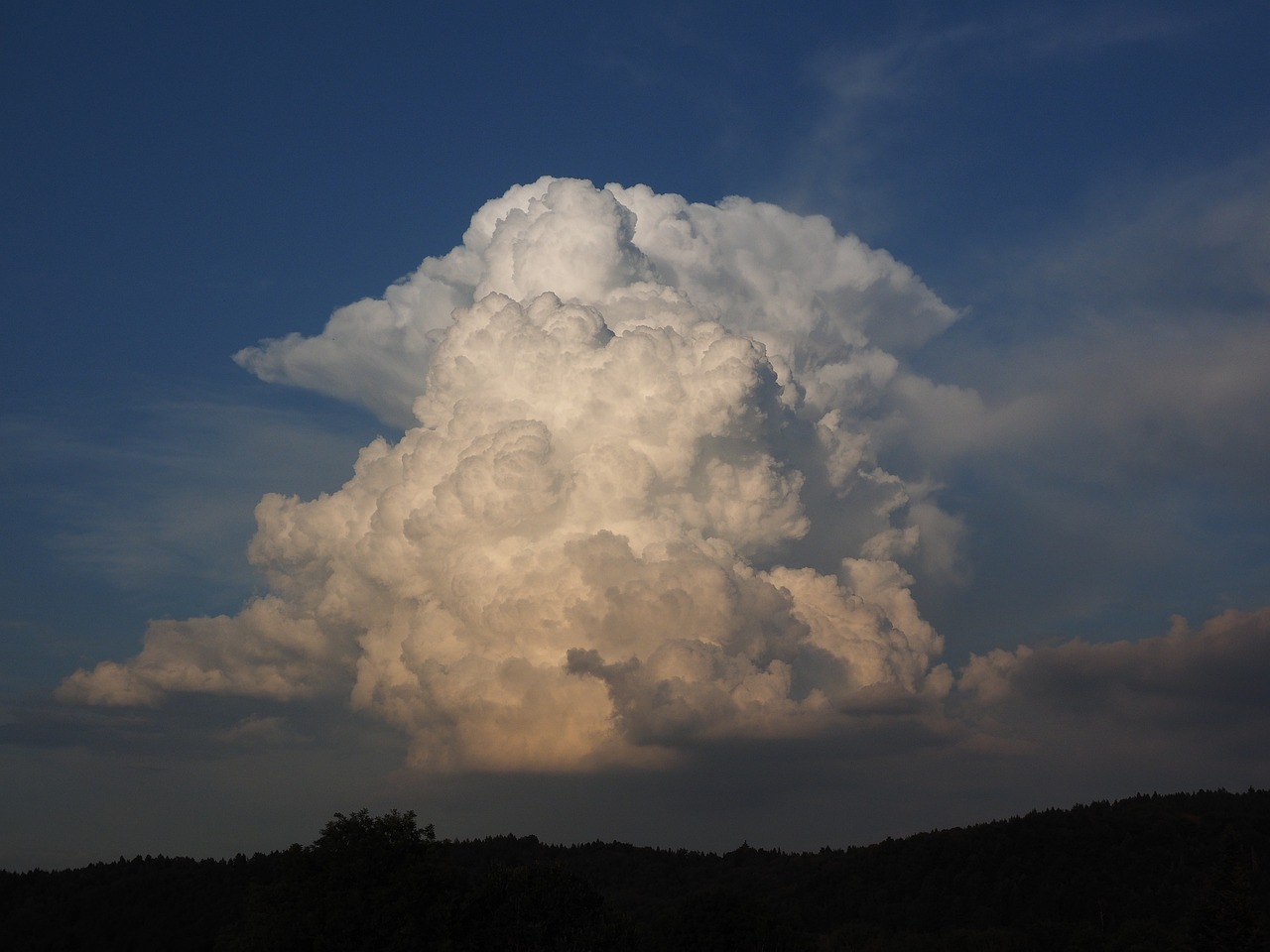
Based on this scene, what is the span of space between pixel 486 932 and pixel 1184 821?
94592 millimetres

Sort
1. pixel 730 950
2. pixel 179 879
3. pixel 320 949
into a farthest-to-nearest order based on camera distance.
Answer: pixel 179 879 < pixel 730 950 < pixel 320 949

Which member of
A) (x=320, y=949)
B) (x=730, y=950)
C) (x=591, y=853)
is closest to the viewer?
(x=320, y=949)

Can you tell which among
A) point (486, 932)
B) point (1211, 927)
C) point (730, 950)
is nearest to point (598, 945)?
point (486, 932)

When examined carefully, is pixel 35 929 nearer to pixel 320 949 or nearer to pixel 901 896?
pixel 320 949

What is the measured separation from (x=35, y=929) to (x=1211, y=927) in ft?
352

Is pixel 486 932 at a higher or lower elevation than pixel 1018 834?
lower

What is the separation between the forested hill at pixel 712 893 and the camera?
241 feet

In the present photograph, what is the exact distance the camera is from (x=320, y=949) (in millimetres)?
69750

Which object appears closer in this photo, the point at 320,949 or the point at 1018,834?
the point at 320,949

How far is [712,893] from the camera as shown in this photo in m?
87.9

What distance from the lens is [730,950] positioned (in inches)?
3287

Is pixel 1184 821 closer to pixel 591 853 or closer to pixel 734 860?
pixel 734 860

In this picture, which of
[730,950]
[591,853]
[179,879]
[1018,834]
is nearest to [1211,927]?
[730,950]

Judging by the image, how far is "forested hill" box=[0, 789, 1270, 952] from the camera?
7338 cm
